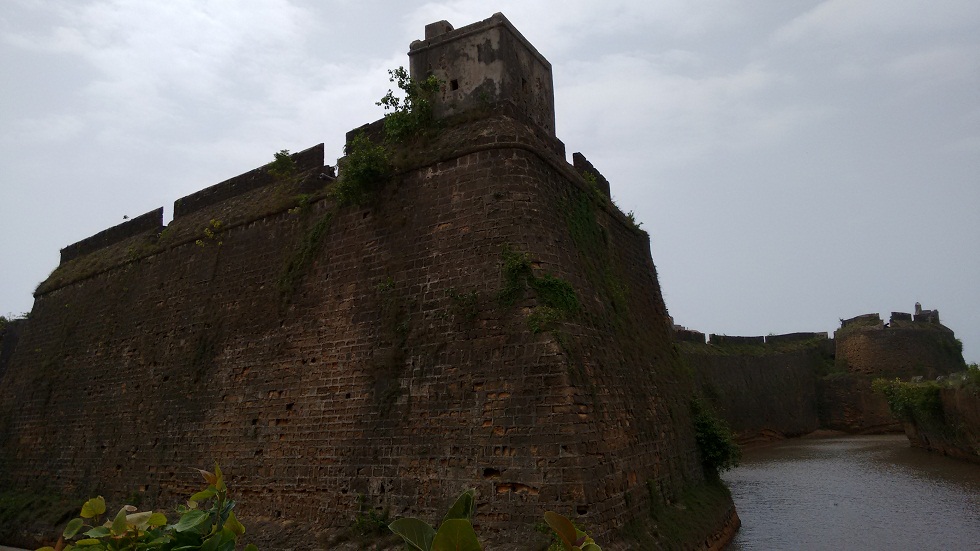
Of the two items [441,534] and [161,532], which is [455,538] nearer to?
[441,534]

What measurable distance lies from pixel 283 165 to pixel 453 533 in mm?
11454

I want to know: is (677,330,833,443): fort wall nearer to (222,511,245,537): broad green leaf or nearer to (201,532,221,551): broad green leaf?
(222,511,245,537): broad green leaf

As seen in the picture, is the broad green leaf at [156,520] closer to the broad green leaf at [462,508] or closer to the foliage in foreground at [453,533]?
the foliage in foreground at [453,533]

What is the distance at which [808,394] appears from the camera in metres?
31.9

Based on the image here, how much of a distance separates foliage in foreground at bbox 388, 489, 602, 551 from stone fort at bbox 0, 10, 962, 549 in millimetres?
5082

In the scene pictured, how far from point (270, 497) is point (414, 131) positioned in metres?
5.87

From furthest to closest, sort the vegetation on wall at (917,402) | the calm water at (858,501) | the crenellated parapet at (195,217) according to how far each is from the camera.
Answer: the vegetation on wall at (917,402) → the crenellated parapet at (195,217) → the calm water at (858,501)

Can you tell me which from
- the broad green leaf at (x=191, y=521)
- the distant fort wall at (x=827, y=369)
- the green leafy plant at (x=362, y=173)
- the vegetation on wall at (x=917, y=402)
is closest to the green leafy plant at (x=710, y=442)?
the green leafy plant at (x=362, y=173)

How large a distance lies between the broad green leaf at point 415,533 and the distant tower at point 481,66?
27.2 feet

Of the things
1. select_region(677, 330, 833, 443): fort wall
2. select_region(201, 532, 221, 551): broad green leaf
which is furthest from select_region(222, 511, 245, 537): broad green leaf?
select_region(677, 330, 833, 443): fort wall

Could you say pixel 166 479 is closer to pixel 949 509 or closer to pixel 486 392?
pixel 486 392

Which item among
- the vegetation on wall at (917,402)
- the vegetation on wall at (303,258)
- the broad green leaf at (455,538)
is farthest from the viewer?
the vegetation on wall at (917,402)

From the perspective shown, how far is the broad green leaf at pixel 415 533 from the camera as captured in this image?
2.19m

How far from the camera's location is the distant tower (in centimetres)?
988
